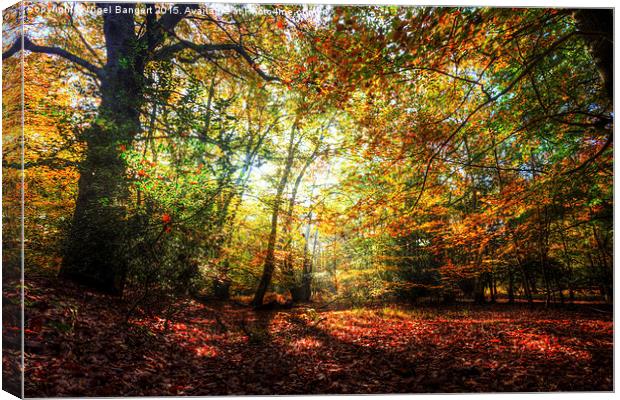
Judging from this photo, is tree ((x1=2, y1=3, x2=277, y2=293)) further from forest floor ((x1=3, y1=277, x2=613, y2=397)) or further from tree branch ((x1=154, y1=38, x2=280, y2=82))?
forest floor ((x1=3, y1=277, x2=613, y2=397))

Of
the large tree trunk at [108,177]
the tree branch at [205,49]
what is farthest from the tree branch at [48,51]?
the tree branch at [205,49]

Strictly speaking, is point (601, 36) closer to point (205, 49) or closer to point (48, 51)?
point (205, 49)

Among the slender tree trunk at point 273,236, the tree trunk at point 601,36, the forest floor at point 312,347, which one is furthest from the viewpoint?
the slender tree trunk at point 273,236

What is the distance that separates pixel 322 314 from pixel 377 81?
110 inches

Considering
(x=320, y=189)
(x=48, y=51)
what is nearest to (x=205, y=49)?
(x=48, y=51)

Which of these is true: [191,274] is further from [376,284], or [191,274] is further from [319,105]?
[319,105]

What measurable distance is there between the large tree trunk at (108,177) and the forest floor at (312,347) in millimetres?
259

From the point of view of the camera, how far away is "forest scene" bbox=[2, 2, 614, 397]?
2.90 m

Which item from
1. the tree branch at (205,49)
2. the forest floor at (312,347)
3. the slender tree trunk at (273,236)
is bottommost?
the forest floor at (312,347)

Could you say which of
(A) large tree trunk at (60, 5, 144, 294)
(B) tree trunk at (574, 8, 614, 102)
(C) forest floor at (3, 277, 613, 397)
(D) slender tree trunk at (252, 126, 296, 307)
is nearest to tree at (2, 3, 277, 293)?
(A) large tree trunk at (60, 5, 144, 294)

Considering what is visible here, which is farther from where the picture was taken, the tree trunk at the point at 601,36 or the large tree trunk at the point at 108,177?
the large tree trunk at the point at 108,177

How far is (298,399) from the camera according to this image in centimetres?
284

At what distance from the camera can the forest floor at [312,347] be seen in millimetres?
2680

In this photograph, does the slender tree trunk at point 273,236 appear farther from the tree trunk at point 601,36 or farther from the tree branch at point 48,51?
the tree trunk at point 601,36
